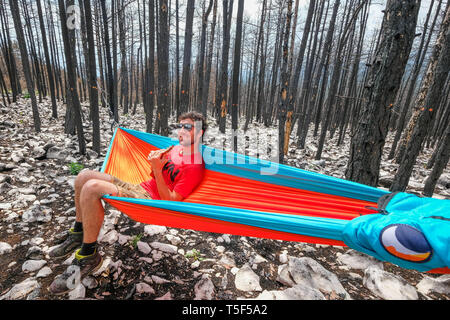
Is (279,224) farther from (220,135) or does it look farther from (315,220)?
(220,135)

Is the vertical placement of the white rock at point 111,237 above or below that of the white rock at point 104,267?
below

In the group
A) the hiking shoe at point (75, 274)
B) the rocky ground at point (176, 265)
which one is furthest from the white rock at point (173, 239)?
the hiking shoe at point (75, 274)

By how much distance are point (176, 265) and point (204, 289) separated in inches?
14.5

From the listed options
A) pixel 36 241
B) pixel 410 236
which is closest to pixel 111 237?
pixel 36 241

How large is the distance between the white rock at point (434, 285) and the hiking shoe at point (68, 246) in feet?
9.71

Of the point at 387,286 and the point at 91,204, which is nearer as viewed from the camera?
the point at 91,204

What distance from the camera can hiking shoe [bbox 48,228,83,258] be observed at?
1731mm

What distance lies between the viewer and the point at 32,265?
1.63 metres

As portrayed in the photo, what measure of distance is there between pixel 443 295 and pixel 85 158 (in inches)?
198

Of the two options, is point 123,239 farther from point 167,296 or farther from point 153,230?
point 167,296

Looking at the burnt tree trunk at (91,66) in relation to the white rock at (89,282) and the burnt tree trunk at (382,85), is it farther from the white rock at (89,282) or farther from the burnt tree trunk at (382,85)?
the burnt tree trunk at (382,85)

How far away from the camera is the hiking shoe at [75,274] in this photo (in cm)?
144

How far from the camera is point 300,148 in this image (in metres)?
7.59

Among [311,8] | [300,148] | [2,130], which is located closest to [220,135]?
[300,148]
